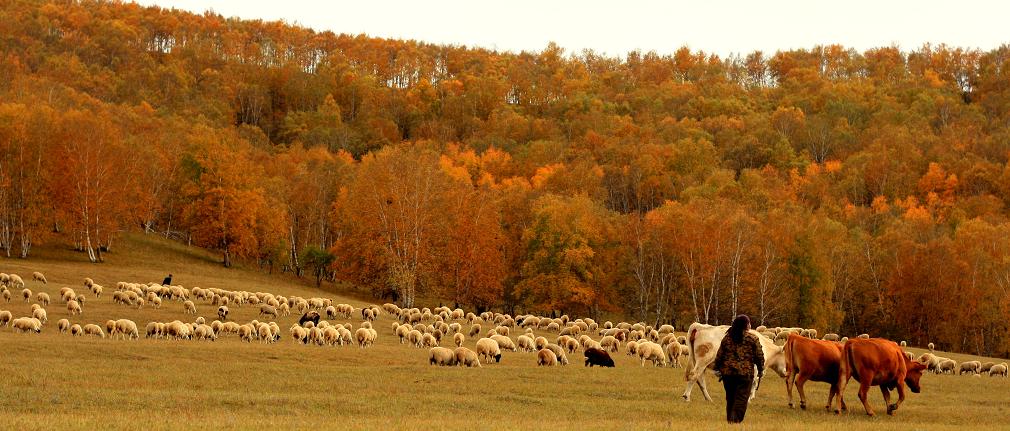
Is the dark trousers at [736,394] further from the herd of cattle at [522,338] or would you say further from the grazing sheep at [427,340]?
the grazing sheep at [427,340]

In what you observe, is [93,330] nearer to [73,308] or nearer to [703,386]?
[73,308]

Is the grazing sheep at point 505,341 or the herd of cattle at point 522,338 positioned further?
the grazing sheep at point 505,341

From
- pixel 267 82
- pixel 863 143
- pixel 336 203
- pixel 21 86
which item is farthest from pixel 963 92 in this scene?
pixel 21 86

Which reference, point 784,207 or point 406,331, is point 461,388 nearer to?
point 406,331

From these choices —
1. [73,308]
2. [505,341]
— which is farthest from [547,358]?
[73,308]

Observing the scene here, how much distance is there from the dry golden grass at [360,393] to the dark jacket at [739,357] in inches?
38.2

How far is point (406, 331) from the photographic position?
4206cm

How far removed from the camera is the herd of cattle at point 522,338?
2198cm

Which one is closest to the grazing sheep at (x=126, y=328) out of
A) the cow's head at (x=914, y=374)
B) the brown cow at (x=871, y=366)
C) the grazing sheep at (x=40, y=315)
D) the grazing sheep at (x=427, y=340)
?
the grazing sheep at (x=40, y=315)

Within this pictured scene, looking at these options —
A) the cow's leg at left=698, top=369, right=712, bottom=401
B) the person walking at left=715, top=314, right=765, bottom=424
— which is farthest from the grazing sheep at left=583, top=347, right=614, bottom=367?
the person walking at left=715, top=314, right=765, bottom=424

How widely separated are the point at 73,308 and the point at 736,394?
34.0 meters

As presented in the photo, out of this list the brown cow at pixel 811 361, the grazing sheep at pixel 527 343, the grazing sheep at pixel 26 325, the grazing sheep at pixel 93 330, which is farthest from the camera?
the grazing sheep at pixel 527 343

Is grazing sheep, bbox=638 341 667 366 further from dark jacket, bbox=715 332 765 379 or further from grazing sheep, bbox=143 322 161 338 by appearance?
grazing sheep, bbox=143 322 161 338

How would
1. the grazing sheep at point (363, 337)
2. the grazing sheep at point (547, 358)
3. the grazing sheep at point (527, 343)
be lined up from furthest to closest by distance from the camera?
the grazing sheep at point (527, 343), the grazing sheep at point (363, 337), the grazing sheep at point (547, 358)
